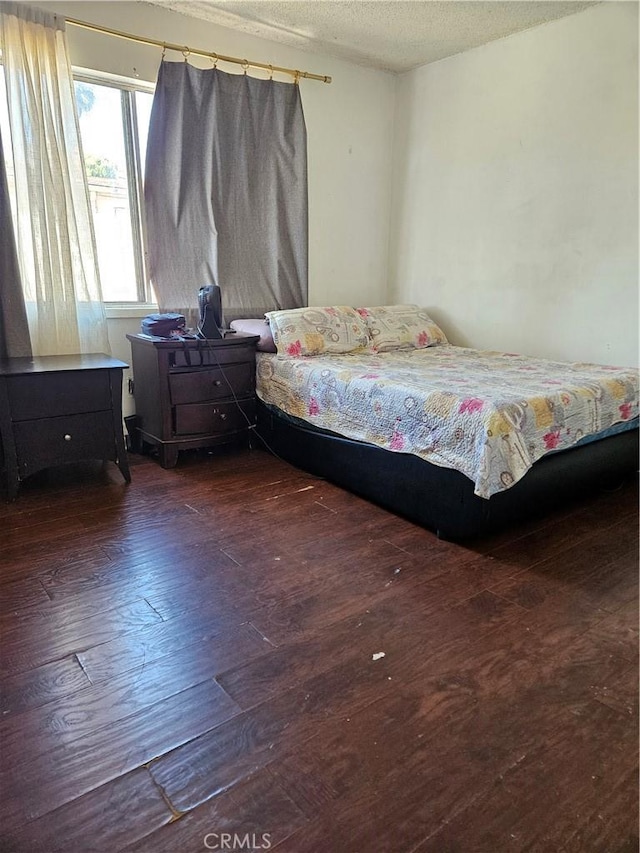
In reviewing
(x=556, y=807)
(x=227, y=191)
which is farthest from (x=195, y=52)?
(x=556, y=807)

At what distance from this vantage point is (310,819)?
1056 mm

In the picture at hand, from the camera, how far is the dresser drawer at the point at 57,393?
7.86 ft

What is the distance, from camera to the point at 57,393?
8.09 feet

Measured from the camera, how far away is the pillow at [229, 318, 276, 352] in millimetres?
3137

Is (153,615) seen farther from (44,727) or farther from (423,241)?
(423,241)

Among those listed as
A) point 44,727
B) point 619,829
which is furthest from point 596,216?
point 44,727

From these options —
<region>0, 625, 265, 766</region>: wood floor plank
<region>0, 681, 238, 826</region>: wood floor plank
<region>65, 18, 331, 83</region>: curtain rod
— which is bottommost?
<region>0, 681, 238, 826</region>: wood floor plank

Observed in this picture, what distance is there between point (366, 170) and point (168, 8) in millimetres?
1572

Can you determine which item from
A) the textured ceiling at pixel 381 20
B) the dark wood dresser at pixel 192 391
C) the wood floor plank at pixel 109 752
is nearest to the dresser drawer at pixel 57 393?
the dark wood dresser at pixel 192 391

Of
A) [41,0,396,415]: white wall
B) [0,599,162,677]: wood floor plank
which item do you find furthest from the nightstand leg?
[0,599,162,677]: wood floor plank

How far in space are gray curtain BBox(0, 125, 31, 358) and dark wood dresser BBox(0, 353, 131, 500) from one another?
10 cm

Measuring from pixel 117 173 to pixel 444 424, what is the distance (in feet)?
7.67

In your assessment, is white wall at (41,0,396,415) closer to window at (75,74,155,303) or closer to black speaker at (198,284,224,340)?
window at (75,74,155,303)

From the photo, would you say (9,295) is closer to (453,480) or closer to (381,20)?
(453,480)
